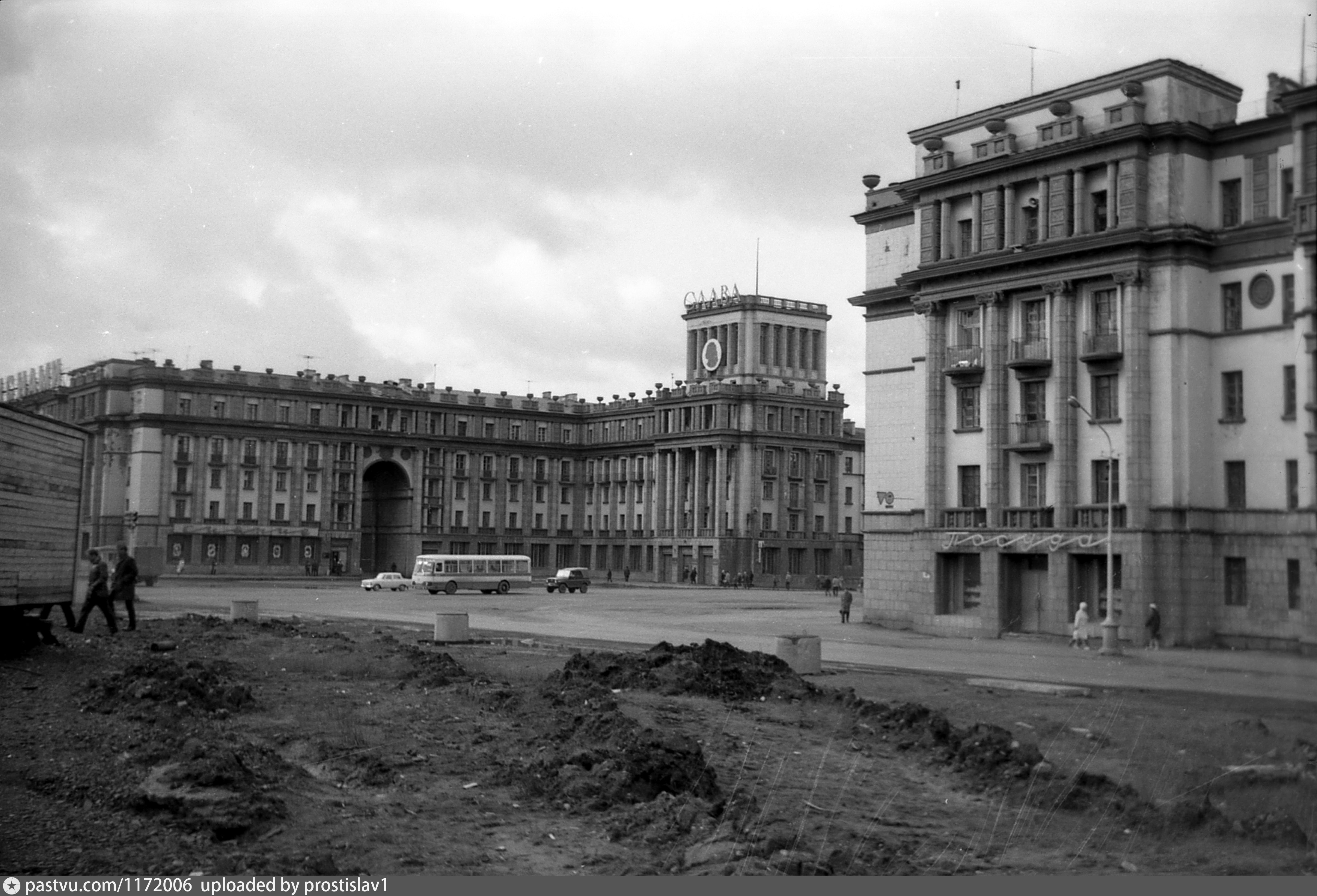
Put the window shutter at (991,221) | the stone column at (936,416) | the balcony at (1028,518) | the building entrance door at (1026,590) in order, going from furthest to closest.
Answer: the stone column at (936,416) < the window shutter at (991,221) < the building entrance door at (1026,590) < the balcony at (1028,518)

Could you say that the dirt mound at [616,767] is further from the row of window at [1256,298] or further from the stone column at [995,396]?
the row of window at [1256,298]

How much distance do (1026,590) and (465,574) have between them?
69.8 meters

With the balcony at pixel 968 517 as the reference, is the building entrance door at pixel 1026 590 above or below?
below

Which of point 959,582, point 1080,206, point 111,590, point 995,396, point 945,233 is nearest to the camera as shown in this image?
point 1080,206

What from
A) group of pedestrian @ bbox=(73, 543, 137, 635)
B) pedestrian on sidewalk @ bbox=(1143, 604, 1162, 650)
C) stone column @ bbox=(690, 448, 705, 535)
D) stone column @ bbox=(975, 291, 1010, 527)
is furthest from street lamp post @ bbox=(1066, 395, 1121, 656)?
stone column @ bbox=(690, 448, 705, 535)

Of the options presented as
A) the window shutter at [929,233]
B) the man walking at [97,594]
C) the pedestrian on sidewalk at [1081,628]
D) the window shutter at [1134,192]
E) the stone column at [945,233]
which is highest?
the window shutter at [929,233]

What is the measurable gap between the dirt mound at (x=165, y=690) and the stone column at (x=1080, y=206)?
509 inches

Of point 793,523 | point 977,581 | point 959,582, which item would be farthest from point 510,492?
point 977,581

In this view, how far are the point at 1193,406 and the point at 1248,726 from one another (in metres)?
1.71

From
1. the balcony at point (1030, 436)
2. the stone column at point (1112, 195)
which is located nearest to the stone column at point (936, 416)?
the balcony at point (1030, 436)

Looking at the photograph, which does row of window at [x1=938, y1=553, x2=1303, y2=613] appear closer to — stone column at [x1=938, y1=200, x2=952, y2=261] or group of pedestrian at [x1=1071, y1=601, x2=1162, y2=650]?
group of pedestrian at [x1=1071, y1=601, x2=1162, y2=650]

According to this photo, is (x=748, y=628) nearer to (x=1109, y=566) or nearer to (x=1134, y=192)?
(x=1109, y=566)

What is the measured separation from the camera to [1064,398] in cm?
823

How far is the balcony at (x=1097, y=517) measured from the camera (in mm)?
6785
